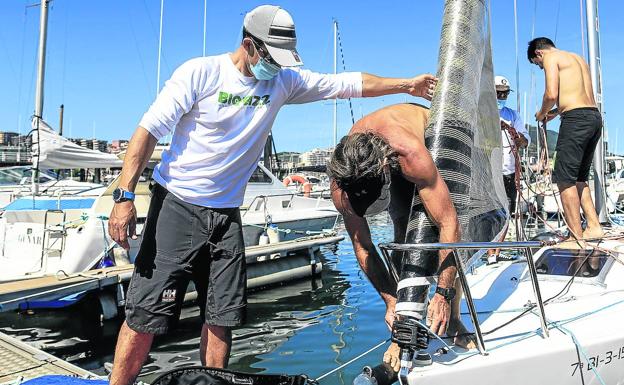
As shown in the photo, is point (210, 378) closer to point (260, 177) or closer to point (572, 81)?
point (572, 81)

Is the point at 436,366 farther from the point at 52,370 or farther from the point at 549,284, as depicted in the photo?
the point at 52,370

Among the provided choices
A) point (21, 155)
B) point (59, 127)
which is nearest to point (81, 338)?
point (21, 155)

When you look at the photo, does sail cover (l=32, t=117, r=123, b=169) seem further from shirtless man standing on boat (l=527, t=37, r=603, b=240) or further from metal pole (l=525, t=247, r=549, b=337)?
metal pole (l=525, t=247, r=549, b=337)

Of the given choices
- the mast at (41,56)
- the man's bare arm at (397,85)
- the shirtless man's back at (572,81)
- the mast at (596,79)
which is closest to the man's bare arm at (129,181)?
the man's bare arm at (397,85)

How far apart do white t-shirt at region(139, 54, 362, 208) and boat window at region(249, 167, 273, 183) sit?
1086cm

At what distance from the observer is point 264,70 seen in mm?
3111

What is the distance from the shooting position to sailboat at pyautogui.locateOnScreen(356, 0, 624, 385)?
9.15 ft

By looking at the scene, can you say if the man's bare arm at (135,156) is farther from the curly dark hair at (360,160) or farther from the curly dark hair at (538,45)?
the curly dark hair at (538,45)

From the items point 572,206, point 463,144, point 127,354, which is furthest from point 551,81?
point 127,354

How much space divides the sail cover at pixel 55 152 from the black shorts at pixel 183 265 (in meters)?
12.1

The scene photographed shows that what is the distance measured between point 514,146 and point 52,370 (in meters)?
4.13

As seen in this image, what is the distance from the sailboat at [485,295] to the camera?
2789mm

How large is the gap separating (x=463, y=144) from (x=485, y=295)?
50.2 inches

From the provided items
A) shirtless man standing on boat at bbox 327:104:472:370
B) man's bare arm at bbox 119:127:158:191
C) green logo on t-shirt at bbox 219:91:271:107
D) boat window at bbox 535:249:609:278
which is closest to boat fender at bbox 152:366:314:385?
shirtless man standing on boat at bbox 327:104:472:370
